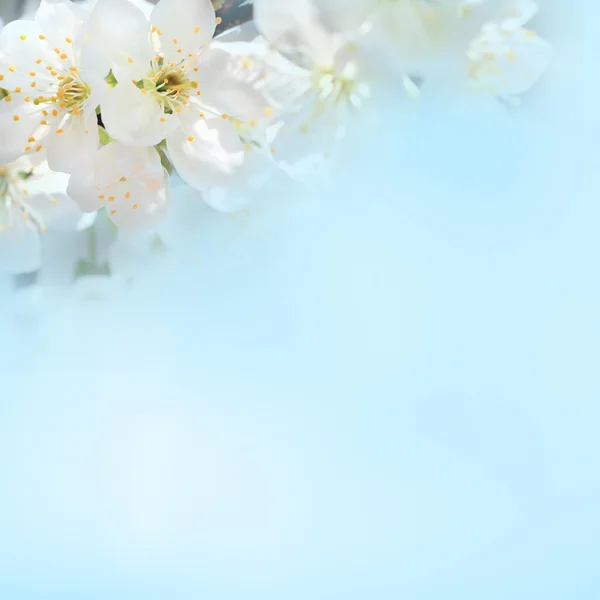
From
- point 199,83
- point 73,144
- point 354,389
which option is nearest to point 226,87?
point 199,83

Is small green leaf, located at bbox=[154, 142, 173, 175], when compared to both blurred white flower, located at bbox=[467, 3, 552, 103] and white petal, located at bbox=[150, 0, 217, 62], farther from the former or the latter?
blurred white flower, located at bbox=[467, 3, 552, 103]

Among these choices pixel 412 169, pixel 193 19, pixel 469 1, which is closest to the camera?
pixel 193 19

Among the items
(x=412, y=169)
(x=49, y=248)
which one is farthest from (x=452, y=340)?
(x=49, y=248)

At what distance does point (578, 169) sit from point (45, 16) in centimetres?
54

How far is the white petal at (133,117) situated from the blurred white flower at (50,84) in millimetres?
31

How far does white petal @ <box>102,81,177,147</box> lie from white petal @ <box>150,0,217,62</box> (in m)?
0.05

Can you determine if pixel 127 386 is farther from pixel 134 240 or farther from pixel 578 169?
pixel 578 169

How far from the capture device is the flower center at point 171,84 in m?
0.56

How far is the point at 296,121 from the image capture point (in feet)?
2.30

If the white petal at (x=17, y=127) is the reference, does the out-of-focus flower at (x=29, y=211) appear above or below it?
below

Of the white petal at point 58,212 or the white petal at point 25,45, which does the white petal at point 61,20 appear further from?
the white petal at point 58,212

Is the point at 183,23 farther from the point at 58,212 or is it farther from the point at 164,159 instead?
the point at 58,212

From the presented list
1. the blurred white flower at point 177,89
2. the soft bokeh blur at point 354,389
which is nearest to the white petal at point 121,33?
the blurred white flower at point 177,89

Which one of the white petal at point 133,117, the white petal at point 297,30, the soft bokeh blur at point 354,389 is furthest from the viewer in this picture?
the soft bokeh blur at point 354,389
